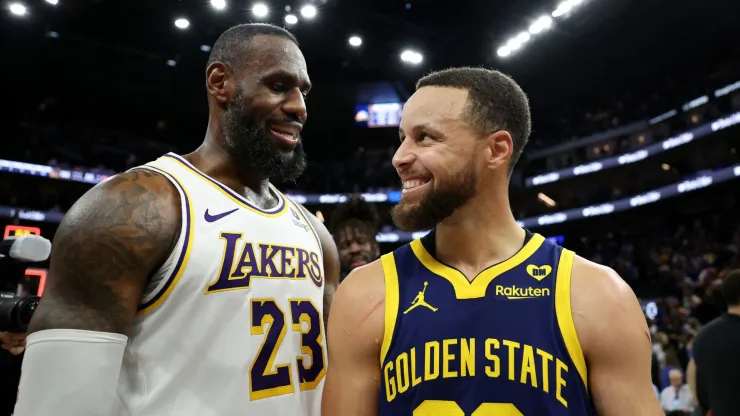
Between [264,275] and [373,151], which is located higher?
[373,151]

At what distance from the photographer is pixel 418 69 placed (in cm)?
2097

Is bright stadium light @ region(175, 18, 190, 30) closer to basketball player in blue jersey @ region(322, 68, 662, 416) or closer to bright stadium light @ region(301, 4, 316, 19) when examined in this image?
bright stadium light @ region(301, 4, 316, 19)

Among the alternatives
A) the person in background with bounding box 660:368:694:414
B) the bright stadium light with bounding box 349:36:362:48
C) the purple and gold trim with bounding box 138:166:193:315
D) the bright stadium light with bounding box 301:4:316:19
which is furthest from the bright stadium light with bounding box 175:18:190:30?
the purple and gold trim with bounding box 138:166:193:315

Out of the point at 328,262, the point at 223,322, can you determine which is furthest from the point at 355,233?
the point at 223,322

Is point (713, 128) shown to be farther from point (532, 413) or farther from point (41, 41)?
point (41, 41)

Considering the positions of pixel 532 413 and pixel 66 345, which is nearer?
pixel 532 413

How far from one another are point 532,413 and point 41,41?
808 inches

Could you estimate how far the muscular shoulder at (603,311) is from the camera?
1468 mm

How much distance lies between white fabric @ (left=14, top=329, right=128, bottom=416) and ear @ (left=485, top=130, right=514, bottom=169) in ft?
3.76

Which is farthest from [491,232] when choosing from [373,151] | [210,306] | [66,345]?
[373,151]

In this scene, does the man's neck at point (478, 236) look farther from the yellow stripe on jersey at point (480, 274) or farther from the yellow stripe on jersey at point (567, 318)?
the yellow stripe on jersey at point (567, 318)

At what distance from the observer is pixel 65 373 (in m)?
1.55

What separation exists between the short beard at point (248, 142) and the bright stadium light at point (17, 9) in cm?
1761

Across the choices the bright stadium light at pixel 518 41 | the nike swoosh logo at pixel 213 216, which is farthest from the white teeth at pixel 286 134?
the bright stadium light at pixel 518 41
